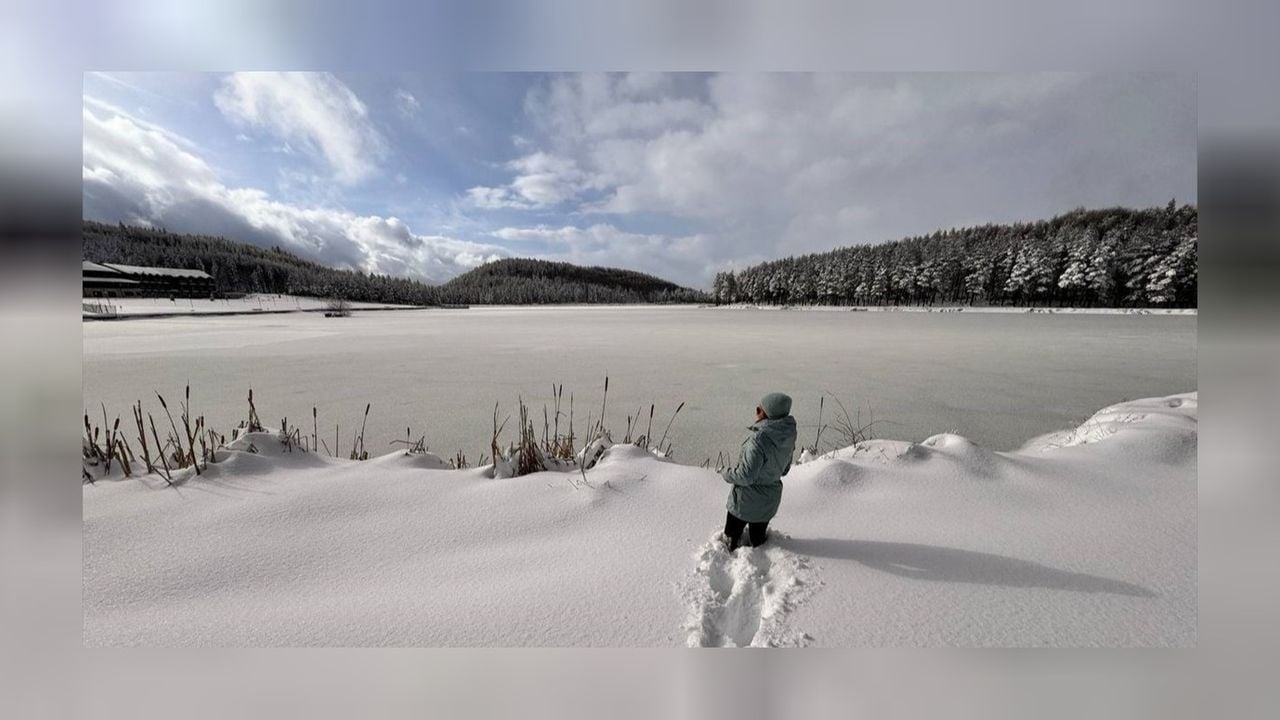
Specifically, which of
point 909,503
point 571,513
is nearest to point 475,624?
point 571,513

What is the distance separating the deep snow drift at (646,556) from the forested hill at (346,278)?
1.38m

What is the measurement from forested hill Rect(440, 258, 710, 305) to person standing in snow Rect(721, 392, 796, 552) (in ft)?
117

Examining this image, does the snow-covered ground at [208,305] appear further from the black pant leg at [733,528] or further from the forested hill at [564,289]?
the forested hill at [564,289]

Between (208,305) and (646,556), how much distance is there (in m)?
17.4

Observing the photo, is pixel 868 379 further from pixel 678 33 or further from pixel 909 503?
pixel 678 33

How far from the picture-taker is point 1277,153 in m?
1.45

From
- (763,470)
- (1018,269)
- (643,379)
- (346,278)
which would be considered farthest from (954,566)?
(346,278)

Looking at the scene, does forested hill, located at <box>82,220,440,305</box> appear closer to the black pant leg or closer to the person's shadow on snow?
the black pant leg

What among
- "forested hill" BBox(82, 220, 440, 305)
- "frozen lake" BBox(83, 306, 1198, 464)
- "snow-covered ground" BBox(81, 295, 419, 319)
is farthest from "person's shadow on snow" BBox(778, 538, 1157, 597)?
"forested hill" BBox(82, 220, 440, 305)

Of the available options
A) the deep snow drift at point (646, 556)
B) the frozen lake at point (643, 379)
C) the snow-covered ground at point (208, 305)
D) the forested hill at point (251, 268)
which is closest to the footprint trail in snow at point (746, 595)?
the deep snow drift at point (646, 556)

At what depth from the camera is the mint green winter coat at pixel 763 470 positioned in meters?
1.59

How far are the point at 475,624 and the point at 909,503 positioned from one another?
2.00 metres

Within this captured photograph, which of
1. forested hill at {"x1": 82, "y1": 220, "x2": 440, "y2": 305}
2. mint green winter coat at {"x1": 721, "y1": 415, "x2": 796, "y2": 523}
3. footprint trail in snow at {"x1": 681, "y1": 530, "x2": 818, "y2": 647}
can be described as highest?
forested hill at {"x1": 82, "y1": 220, "x2": 440, "y2": 305}

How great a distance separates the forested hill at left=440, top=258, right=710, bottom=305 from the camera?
3662 centimetres
